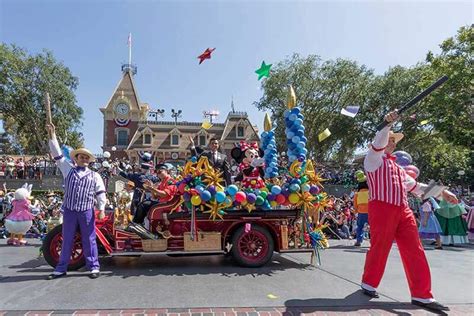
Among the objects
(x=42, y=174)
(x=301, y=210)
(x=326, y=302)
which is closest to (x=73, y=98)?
(x=42, y=174)

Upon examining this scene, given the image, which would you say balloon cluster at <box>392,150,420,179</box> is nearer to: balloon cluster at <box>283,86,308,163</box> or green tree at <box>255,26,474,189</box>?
balloon cluster at <box>283,86,308,163</box>

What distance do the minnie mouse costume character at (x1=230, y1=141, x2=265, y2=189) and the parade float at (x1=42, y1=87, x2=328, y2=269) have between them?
35 mm

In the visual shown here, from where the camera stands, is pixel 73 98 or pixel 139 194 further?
pixel 73 98

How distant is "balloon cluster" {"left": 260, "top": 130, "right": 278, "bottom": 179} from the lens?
7323mm

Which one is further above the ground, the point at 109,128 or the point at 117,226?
the point at 109,128

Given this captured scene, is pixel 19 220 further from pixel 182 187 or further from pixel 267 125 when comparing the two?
pixel 267 125

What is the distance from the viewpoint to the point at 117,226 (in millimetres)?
5957

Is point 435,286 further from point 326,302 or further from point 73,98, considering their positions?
point 73,98

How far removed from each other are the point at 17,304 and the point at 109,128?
124 ft

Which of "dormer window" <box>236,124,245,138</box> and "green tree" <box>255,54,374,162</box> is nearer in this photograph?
"green tree" <box>255,54,374,162</box>

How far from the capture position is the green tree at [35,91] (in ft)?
89.8

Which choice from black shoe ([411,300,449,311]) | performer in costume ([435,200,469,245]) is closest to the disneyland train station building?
performer in costume ([435,200,469,245])

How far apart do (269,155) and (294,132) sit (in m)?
1.02

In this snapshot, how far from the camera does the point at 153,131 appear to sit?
39.6m
